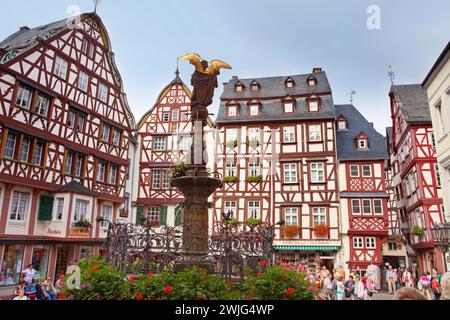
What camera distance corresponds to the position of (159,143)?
27.5 meters

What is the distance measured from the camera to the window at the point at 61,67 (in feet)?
62.3

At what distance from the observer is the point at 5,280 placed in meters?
15.7

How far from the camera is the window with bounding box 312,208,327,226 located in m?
23.7

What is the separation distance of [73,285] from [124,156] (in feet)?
62.4

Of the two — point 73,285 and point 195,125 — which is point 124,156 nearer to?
point 195,125

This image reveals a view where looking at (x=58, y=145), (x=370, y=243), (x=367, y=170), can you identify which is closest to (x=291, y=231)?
(x=370, y=243)

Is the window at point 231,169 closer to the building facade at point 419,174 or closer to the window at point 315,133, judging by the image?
the window at point 315,133

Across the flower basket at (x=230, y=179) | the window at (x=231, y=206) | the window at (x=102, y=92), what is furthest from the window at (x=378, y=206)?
the window at (x=102, y=92)

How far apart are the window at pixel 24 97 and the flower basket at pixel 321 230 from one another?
1863cm

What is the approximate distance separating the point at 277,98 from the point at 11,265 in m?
20.9

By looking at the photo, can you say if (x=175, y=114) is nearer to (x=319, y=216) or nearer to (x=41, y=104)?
(x=41, y=104)

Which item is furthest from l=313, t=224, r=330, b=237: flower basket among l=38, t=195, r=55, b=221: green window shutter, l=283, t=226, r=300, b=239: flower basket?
l=38, t=195, r=55, b=221: green window shutter
